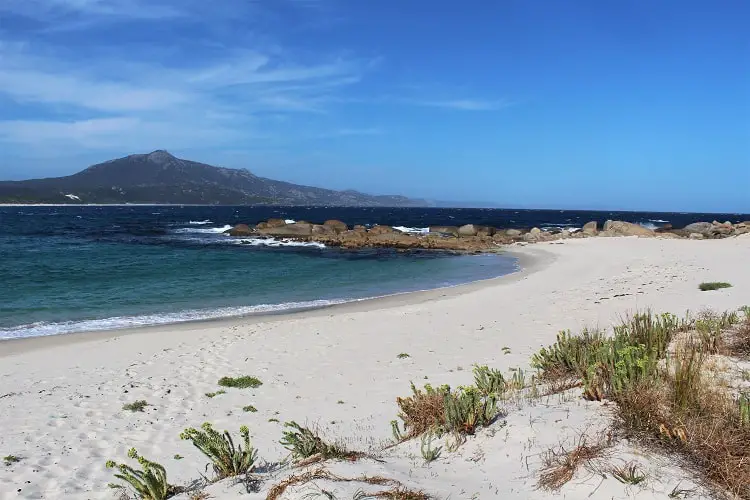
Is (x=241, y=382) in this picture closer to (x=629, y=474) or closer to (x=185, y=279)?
(x=629, y=474)

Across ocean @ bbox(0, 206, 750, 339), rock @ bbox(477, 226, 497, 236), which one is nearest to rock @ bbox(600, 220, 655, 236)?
rock @ bbox(477, 226, 497, 236)

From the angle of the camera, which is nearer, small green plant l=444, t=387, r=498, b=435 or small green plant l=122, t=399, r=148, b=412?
small green plant l=444, t=387, r=498, b=435

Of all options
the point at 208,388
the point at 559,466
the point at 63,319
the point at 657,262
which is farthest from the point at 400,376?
the point at 657,262

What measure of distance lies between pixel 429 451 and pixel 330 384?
4748mm

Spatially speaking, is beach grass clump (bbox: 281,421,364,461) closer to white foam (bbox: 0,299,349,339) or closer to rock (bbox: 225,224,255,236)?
white foam (bbox: 0,299,349,339)

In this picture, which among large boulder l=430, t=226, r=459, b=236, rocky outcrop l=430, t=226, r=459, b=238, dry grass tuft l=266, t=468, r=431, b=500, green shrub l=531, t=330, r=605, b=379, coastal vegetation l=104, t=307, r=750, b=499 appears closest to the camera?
dry grass tuft l=266, t=468, r=431, b=500

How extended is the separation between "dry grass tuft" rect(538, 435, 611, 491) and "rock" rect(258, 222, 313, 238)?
4768 cm

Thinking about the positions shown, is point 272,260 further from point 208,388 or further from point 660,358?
point 660,358

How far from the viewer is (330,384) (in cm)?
888

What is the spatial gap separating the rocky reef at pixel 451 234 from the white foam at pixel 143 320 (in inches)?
920

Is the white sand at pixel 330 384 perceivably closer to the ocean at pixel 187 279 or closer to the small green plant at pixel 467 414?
the small green plant at pixel 467 414

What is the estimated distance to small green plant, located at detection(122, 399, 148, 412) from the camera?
303 inches

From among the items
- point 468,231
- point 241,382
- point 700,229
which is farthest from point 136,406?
point 700,229

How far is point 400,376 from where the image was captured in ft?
29.9
